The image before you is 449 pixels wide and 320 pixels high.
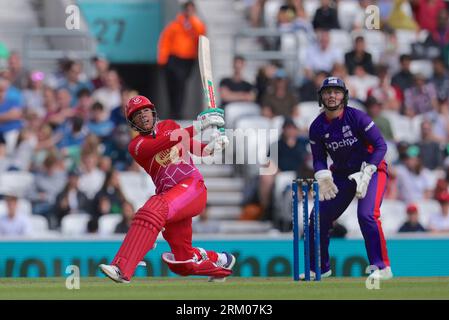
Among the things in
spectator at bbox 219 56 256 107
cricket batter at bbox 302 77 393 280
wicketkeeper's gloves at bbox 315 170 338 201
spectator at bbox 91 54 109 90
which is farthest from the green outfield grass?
spectator at bbox 91 54 109 90

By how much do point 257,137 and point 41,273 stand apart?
11.0 ft

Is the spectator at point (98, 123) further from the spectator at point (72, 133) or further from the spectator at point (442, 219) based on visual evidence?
the spectator at point (442, 219)

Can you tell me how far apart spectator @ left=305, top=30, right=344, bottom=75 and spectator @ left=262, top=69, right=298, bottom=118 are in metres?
1.09

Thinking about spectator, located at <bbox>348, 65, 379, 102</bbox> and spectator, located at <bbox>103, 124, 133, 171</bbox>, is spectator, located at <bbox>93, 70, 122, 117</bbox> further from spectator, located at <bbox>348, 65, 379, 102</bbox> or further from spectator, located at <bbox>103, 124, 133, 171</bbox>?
spectator, located at <bbox>348, 65, 379, 102</bbox>

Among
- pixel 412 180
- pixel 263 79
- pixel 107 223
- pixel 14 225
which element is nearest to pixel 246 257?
pixel 107 223

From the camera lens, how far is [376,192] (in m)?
12.4

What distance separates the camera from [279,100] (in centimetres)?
1819

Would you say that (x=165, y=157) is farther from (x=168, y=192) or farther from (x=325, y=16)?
(x=325, y=16)

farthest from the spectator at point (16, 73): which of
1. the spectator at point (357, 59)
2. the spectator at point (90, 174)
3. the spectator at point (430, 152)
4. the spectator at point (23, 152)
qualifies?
the spectator at point (430, 152)

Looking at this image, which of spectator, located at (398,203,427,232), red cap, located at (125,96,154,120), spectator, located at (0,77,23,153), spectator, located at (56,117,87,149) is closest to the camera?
red cap, located at (125,96,154,120)

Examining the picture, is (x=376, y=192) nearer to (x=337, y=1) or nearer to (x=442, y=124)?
(x=442, y=124)

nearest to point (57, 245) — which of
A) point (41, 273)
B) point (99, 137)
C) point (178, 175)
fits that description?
point (41, 273)

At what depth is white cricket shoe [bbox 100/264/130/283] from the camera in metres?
11.5

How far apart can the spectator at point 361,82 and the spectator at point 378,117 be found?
565 mm
